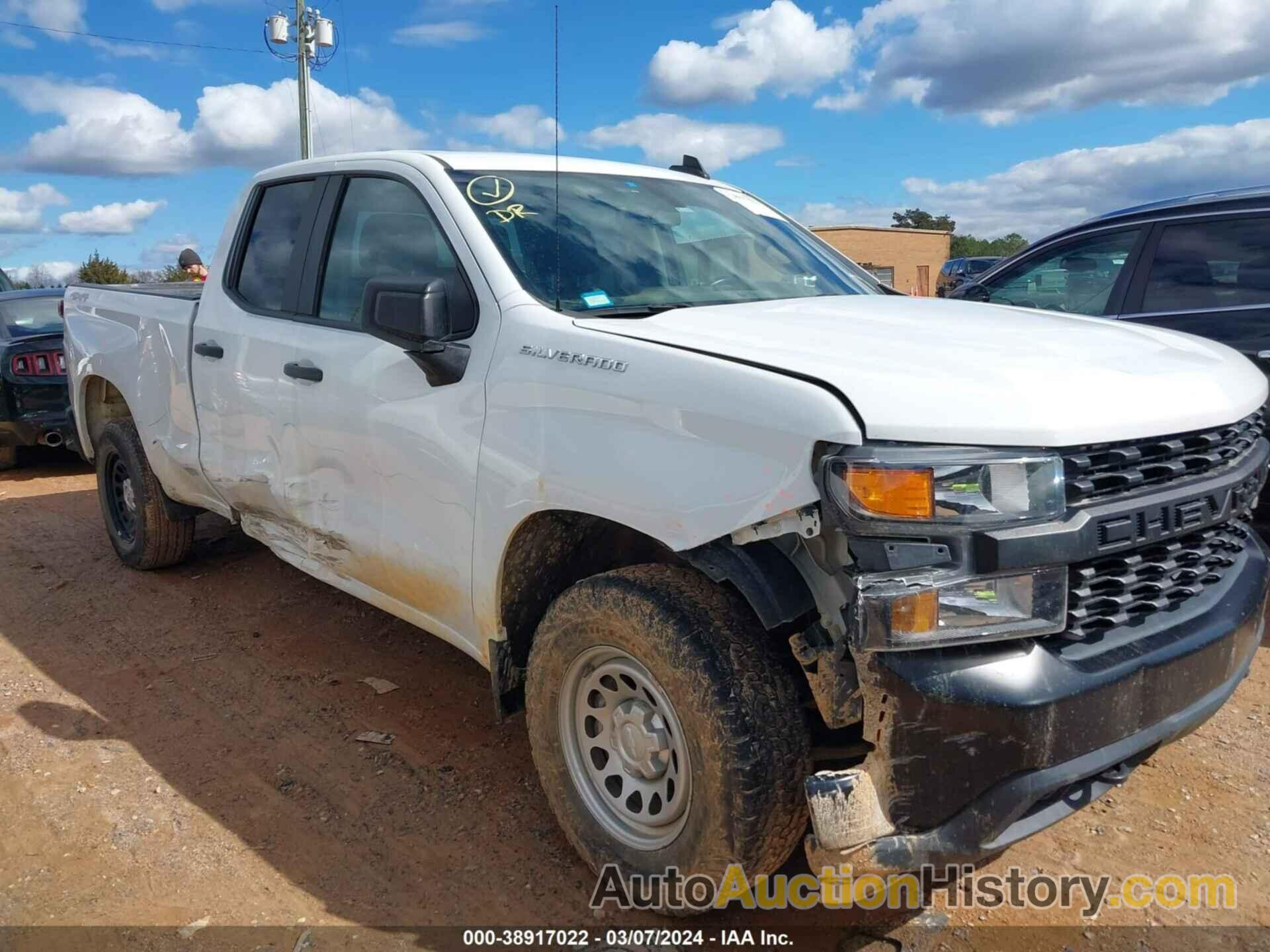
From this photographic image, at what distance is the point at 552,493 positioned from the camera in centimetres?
270

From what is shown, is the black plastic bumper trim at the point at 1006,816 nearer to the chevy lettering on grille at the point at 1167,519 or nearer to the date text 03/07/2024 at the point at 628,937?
the chevy lettering on grille at the point at 1167,519

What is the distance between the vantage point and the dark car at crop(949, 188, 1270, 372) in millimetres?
4953

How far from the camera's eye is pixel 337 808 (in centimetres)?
334

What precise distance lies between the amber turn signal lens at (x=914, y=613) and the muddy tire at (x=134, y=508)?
454cm

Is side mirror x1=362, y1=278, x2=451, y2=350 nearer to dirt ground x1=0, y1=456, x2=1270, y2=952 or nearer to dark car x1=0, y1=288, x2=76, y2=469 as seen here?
dirt ground x1=0, y1=456, x2=1270, y2=952

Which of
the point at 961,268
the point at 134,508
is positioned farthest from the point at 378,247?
the point at 961,268

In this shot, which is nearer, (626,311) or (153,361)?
(626,311)

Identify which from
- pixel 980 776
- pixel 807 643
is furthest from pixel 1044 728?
pixel 807 643

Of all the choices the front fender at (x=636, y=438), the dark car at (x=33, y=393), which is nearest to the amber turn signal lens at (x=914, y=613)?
the front fender at (x=636, y=438)

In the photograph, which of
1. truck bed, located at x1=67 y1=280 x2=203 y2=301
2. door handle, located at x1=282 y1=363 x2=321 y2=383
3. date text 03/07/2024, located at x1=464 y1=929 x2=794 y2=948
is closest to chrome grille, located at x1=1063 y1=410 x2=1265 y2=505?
date text 03/07/2024, located at x1=464 y1=929 x2=794 y2=948

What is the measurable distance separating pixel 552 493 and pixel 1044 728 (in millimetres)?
1326

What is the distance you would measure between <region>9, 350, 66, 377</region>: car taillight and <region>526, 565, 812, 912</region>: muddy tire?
773cm

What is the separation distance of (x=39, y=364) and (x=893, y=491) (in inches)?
353

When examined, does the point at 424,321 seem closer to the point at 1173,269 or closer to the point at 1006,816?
the point at 1006,816
